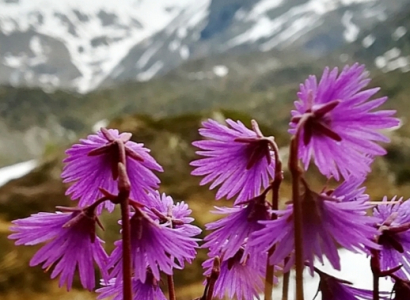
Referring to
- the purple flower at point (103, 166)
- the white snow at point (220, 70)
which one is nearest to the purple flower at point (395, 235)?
the purple flower at point (103, 166)

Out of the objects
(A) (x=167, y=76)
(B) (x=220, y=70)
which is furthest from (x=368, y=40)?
(A) (x=167, y=76)

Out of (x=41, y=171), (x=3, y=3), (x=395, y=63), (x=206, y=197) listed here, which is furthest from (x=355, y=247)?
(x=3, y=3)

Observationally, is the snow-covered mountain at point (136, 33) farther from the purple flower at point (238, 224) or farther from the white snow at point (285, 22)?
the purple flower at point (238, 224)

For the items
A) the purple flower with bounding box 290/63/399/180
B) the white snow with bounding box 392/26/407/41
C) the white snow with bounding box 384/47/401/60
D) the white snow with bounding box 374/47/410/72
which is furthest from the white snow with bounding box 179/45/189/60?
the purple flower with bounding box 290/63/399/180

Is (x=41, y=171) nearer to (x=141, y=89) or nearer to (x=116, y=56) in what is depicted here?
(x=141, y=89)

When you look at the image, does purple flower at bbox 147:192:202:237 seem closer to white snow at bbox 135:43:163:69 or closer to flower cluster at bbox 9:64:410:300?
flower cluster at bbox 9:64:410:300
